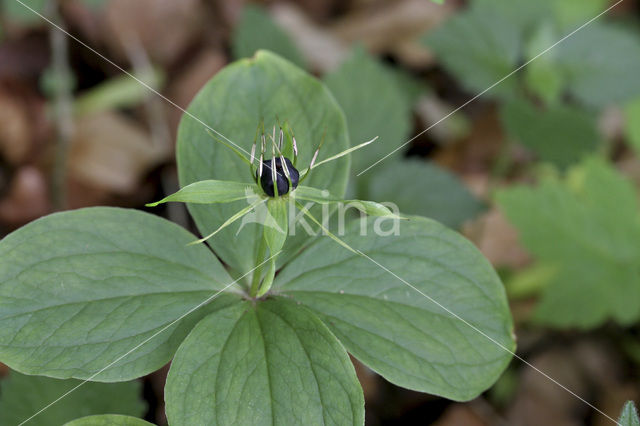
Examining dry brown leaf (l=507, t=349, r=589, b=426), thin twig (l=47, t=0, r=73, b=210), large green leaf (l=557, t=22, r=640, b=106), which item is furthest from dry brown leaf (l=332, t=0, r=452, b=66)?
dry brown leaf (l=507, t=349, r=589, b=426)

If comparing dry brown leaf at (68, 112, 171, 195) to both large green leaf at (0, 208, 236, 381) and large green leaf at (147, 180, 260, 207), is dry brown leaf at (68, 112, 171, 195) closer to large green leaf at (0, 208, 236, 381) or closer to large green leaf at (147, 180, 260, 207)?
large green leaf at (0, 208, 236, 381)

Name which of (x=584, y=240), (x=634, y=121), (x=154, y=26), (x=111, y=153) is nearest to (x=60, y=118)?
(x=111, y=153)

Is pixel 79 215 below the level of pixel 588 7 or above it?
above

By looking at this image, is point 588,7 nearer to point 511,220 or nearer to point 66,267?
point 511,220

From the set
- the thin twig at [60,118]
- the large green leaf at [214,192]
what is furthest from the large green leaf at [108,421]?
the thin twig at [60,118]

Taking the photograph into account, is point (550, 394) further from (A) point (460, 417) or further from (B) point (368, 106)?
(B) point (368, 106)

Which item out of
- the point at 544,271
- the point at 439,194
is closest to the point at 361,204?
the point at 439,194

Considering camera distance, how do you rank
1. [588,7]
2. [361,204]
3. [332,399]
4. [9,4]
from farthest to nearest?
[588,7] → [9,4] → [332,399] → [361,204]
